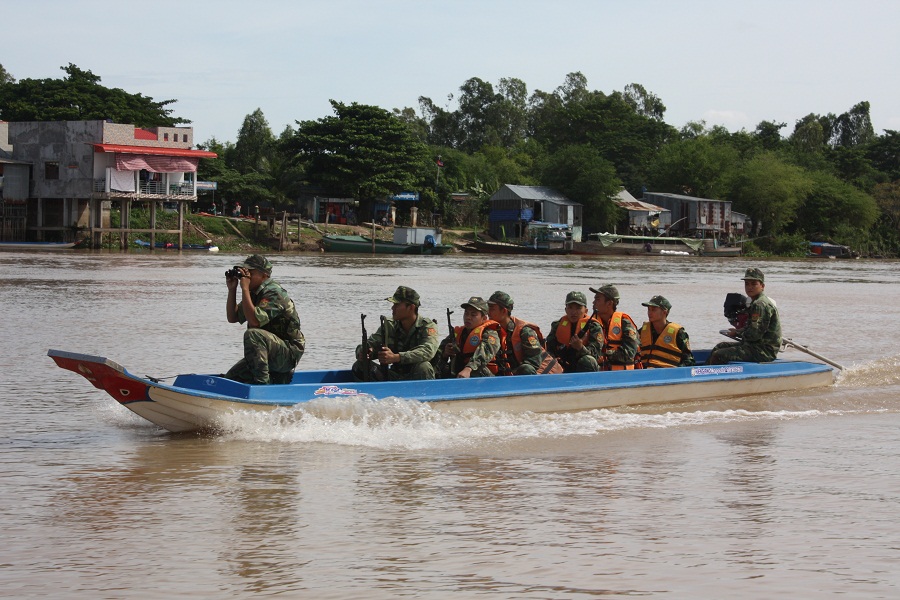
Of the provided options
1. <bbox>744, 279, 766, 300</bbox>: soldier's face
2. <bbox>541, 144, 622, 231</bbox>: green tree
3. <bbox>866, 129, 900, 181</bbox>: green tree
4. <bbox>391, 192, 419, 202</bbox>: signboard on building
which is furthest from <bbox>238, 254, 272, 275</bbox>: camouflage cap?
<bbox>866, 129, 900, 181</bbox>: green tree

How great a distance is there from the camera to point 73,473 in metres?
8.02

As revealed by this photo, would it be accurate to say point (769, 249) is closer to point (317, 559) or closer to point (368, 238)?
point (368, 238)

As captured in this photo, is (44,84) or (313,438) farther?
(44,84)

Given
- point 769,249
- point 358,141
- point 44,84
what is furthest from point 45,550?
point 769,249

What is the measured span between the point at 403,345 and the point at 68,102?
178 ft

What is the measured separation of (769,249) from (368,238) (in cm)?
2715

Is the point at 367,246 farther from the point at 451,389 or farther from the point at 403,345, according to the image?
the point at 451,389

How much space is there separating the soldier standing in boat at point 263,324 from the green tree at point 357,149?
161 ft

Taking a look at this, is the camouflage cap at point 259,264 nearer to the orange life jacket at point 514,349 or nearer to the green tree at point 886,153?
the orange life jacket at point 514,349

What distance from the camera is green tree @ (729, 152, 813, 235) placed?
227 feet

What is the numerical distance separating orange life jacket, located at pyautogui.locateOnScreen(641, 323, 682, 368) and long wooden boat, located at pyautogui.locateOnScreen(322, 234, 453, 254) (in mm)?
46660

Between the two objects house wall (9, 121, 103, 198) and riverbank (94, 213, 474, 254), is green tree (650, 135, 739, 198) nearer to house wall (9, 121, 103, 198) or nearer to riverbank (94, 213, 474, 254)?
riverbank (94, 213, 474, 254)

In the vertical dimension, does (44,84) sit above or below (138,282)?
above

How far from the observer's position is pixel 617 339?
11.5 m
